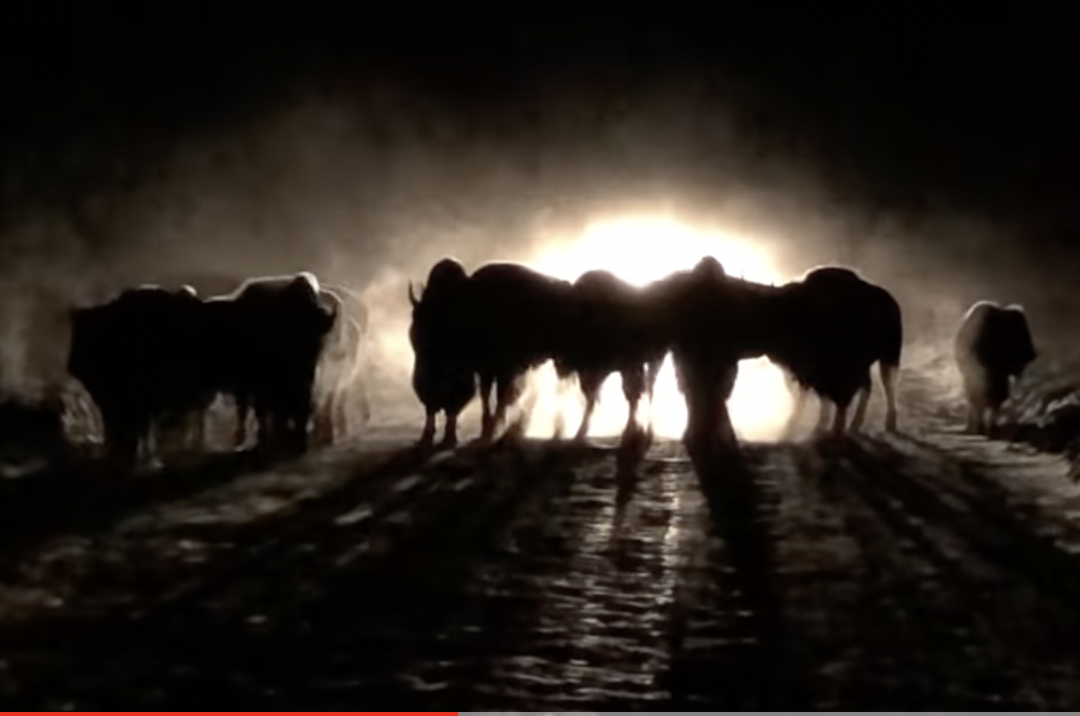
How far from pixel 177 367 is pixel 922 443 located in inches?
43.8

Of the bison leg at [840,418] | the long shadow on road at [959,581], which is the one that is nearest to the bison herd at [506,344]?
the bison leg at [840,418]

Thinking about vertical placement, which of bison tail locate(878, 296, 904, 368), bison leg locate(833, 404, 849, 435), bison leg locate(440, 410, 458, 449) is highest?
bison tail locate(878, 296, 904, 368)

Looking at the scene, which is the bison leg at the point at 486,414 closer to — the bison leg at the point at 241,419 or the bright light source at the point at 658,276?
the bright light source at the point at 658,276

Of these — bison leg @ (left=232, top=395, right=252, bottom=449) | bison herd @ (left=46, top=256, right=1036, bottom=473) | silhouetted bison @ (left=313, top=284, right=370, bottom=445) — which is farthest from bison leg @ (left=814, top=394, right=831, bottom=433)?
bison leg @ (left=232, top=395, right=252, bottom=449)

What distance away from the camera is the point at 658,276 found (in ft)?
8.58

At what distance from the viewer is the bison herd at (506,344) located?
8.46 ft

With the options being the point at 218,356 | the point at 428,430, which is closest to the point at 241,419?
the point at 218,356

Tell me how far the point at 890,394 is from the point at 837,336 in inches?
4.6

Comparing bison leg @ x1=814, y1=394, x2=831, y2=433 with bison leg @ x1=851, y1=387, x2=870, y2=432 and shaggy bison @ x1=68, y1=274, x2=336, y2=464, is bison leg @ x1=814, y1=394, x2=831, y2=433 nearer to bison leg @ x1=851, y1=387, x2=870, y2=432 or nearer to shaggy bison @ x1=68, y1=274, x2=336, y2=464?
bison leg @ x1=851, y1=387, x2=870, y2=432

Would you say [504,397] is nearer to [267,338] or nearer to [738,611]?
[267,338]

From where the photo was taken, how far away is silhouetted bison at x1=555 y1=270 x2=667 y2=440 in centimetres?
259

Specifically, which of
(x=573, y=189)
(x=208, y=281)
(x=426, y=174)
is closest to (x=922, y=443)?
(x=573, y=189)

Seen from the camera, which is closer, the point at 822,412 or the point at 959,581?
the point at 959,581

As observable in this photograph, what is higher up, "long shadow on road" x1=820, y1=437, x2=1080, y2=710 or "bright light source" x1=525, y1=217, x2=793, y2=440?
"bright light source" x1=525, y1=217, x2=793, y2=440
